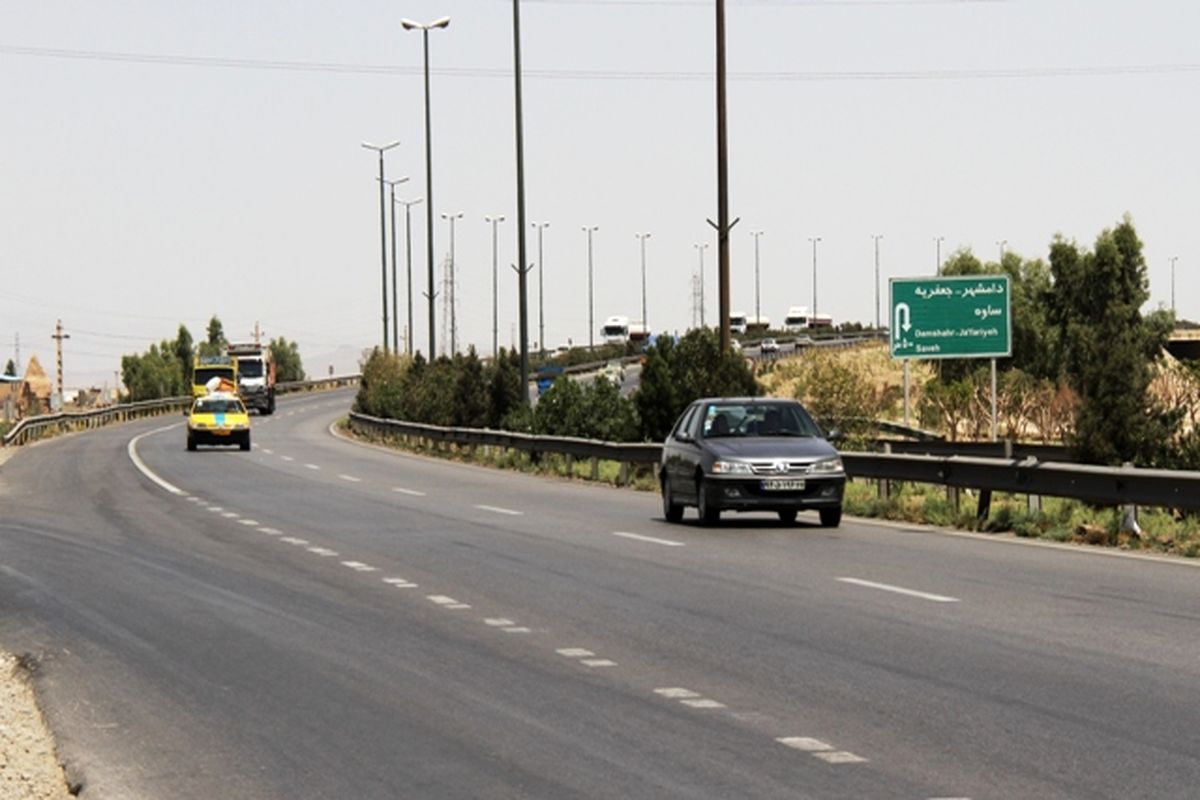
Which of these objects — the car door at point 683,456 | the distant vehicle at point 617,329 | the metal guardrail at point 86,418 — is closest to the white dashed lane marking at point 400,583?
the car door at point 683,456

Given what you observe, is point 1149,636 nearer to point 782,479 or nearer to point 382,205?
point 782,479

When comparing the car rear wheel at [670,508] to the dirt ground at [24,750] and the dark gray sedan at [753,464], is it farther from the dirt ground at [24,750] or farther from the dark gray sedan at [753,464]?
the dirt ground at [24,750]

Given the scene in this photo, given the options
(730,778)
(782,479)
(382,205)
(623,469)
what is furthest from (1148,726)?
(382,205)

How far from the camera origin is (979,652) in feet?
44.6

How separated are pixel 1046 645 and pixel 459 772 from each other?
5552mm

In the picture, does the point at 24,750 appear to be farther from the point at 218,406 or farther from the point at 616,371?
the point at 616,371

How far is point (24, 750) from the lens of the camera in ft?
35.4

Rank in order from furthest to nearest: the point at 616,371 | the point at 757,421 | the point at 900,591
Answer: the point at 616,371 → the point at 757,421 → the point at 900,591

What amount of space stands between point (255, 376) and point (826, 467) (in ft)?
249

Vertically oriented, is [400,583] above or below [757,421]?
below

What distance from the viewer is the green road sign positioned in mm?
36844

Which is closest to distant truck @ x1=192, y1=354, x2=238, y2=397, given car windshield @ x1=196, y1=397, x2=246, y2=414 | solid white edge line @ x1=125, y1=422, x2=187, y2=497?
solid white edge line @ x1=125, y1=422, x2=187, y2=497

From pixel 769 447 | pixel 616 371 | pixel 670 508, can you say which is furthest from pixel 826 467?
pixel 616 371

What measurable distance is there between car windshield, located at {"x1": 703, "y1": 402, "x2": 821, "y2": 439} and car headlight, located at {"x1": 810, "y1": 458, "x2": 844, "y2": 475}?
1.24 meters
